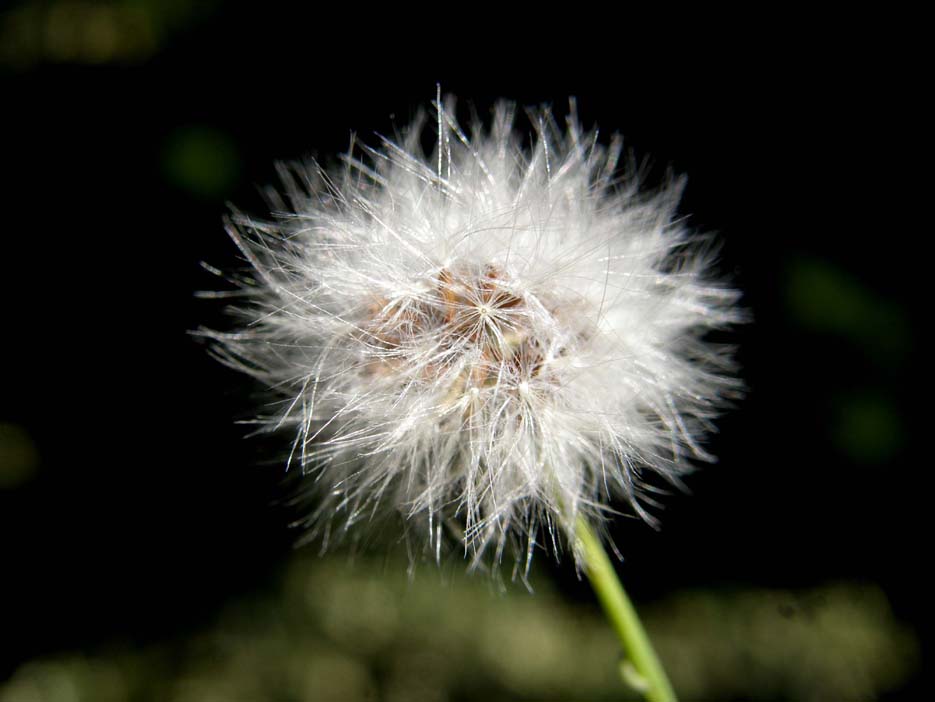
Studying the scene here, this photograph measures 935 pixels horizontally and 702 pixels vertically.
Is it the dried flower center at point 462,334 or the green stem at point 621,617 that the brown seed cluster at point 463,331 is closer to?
the dried flower center at point 462,334

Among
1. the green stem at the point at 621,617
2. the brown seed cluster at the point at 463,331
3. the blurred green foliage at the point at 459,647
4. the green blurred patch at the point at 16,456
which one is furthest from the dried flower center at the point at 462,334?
the green blurred patch at the point at 16,456

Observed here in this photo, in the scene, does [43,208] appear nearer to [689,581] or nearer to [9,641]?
[9,641]

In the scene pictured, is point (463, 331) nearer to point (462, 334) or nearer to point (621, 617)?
point (462, 334)

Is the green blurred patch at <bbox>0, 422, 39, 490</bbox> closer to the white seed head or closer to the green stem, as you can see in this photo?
the white seed head

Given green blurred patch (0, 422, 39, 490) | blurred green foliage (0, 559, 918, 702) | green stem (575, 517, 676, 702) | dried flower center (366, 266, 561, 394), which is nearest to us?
green stem (575, 517, 676, 702)

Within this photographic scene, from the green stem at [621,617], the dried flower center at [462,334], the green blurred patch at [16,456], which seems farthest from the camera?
the green blurred patch at [16,456]

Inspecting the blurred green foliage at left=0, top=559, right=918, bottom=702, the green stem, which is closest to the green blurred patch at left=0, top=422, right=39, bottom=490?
the blurred green foliage at left=0, top=559, right=918, bottom=702
